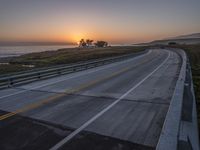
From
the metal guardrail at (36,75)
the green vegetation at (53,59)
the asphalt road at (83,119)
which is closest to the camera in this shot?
the asphalt road at (83,119)

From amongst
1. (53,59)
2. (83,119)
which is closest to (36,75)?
(83,119)

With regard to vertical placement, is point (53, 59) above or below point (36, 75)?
below

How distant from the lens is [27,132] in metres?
5.93

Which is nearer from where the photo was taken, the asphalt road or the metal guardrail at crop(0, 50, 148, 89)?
the asphalt road

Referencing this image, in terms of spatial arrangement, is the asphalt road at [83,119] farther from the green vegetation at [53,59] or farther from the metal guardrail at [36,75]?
the green vegetation at [53,59]

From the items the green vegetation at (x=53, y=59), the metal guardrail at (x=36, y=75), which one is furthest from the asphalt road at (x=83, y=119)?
the green vegetation at (x=53, y=59)

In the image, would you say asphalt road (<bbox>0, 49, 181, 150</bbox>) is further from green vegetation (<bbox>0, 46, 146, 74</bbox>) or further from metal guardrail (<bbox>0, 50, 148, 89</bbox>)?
green vegetation (<bbox>0, 46, 146, 74</bbox>)

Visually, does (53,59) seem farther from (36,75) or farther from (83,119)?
(83,119)

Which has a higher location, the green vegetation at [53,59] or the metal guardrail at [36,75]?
the metal guardrail at [36,75]

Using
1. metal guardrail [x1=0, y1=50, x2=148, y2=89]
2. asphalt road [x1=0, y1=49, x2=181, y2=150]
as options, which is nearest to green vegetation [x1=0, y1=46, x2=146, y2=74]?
metal guardrail [x1=0, y1=50, x2=148, y2=89]

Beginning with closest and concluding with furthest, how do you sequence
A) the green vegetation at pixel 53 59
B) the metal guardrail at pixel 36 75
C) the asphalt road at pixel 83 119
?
the asphalt road at pixel 83 119
the metal guardrail at pixel 36 75
the green vegetation at pixel 53 59

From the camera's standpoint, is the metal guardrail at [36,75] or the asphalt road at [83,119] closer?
the asphalt road at [83,119]

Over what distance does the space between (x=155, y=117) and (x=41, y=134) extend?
157 inches

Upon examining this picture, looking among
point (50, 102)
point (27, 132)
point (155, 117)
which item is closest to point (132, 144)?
point (155, 117)
